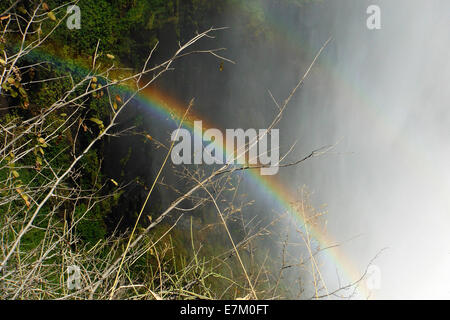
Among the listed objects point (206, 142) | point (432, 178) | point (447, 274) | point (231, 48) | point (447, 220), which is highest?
point (231, 48)

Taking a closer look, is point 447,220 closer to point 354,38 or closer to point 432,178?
point 432,178

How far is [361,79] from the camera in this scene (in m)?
10.4

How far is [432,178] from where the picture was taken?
10164 millimetres

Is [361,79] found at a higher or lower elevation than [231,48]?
lower

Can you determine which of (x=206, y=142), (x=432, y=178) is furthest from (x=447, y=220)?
(x=206, y=142)

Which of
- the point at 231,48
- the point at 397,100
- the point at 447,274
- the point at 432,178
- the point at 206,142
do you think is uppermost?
the point at 231,48
